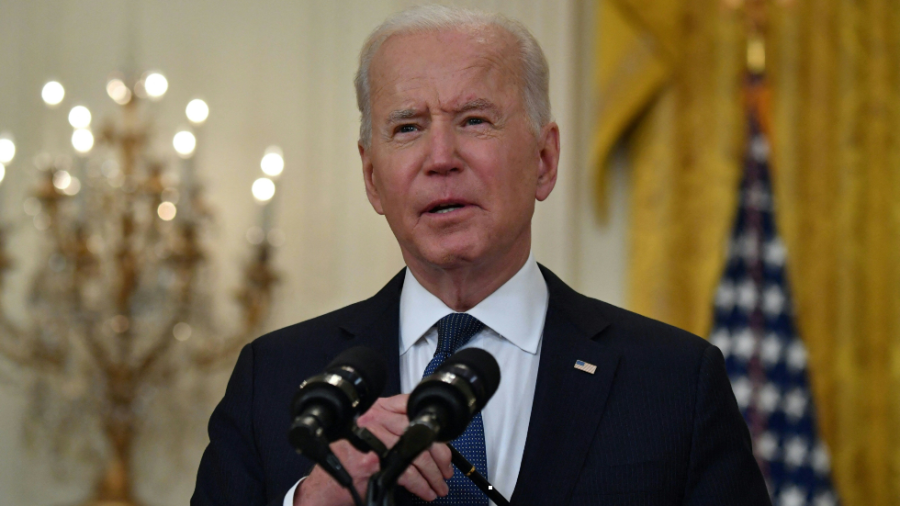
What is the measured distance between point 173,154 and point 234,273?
68cm

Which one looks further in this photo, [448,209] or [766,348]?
[766,348]

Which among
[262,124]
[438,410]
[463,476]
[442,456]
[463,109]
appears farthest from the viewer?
[262,124]

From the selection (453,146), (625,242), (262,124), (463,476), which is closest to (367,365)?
(463,476)

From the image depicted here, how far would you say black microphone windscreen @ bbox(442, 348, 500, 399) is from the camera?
1176 millimetres

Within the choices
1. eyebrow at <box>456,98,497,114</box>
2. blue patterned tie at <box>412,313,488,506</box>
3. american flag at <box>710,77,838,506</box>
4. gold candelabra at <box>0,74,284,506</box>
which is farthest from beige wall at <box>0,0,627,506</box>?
blue patterned tie at <box>412,313,488,506</box>

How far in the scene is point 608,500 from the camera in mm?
1594

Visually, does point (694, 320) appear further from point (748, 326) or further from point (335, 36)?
point (335, 36)

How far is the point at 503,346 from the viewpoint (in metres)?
1.81

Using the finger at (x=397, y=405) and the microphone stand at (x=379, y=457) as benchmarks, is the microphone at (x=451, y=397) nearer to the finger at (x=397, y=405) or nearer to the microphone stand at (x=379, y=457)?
the microphone stand at (x=379, y=457)

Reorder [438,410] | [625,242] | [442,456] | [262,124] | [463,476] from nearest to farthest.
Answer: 1. [438,410]
2. [442,456]
3. [463,476]
4. [625,242]
5. [262,124]

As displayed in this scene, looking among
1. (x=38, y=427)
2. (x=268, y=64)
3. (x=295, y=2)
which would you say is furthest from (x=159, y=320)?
(x=295, y=2)

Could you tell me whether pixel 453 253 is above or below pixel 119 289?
above

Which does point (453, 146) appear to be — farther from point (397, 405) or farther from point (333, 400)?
point (333, 400)

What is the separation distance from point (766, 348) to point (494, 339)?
3.08 metres
